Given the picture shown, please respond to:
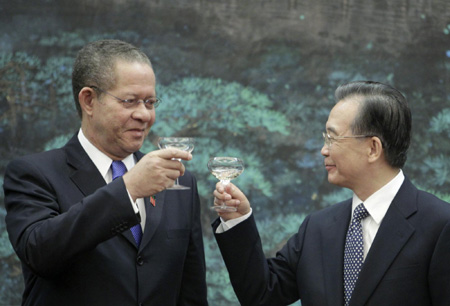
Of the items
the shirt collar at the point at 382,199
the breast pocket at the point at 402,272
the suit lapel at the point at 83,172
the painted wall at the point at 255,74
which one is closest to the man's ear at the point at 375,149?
the shirt collar at the point at 382,199

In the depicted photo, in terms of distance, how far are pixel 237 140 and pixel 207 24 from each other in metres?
0.94

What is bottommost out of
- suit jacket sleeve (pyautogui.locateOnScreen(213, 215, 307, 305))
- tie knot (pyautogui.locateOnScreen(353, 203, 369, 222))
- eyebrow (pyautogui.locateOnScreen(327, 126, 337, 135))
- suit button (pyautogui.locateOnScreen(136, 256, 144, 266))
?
suit jacket sleeve (pyautogui.locateOnScreen(213, 215, 307, 305))

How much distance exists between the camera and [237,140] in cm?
519

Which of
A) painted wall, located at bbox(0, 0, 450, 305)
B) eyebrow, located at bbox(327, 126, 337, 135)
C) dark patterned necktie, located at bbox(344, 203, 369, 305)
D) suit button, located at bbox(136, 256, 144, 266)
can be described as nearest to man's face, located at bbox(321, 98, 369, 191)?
eyebrow, located at bbox(327, 126, 337, 135)

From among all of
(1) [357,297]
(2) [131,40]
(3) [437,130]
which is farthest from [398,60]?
(1) [357,297]

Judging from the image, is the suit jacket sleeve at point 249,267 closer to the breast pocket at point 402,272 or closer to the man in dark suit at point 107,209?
the man in dark suit at point 107,209

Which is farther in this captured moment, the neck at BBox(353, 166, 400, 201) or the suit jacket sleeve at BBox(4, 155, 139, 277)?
the neck at BBox(353, 166, 400, 201)

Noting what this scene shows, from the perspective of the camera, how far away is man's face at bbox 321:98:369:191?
2.81m

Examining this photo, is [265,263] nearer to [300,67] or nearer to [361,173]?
[361,173]

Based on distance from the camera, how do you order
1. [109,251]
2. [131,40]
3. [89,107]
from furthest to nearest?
[131,40] → [89,107] → [109,251]

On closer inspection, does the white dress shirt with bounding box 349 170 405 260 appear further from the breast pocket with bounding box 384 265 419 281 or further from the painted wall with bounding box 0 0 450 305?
the painted wall with bounding box 0 0 450 305

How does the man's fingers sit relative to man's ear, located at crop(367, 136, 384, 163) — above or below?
above

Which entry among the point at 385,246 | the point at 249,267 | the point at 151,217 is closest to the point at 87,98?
the point at 151,217

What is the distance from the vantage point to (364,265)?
8.70 feet
